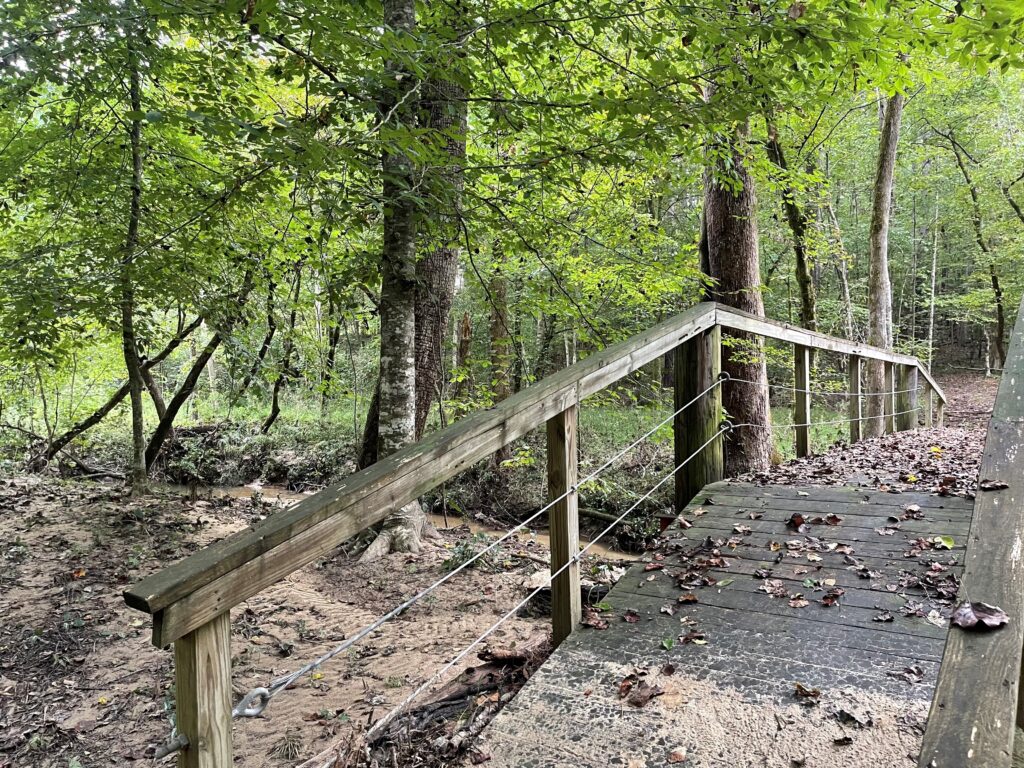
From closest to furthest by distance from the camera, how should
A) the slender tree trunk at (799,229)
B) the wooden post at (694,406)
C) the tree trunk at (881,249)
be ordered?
the wooden post at (694,406), the slender tree trunk at (799,229), the tree trunk at (881,249)

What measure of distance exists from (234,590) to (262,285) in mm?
6474

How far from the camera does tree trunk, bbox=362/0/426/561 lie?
4.40 meters

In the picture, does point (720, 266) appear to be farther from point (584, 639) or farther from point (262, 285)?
point (262, 285)

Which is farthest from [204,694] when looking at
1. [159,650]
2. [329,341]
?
[329,341]

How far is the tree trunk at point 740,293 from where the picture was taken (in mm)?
5172

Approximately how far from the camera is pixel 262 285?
7.12 m

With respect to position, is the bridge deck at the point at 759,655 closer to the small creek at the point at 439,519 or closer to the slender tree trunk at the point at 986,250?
the small creek at the point at 439,519

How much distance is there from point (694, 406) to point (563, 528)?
170 cm

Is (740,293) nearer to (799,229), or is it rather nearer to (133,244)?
(799,229)

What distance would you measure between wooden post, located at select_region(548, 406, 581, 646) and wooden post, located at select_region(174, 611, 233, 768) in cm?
148

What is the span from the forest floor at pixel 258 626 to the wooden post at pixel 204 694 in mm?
964

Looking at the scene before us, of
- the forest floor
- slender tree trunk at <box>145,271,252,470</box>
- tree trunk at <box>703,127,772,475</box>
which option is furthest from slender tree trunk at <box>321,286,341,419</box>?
tree trunk at <box>703,127,772,475</box>

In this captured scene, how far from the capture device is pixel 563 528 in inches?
101

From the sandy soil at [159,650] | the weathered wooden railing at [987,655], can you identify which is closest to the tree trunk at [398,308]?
the sandy soil at [159,650]
